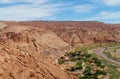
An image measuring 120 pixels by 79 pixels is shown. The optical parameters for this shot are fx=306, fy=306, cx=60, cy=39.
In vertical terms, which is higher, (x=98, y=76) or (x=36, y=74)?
(x=36, y=74)

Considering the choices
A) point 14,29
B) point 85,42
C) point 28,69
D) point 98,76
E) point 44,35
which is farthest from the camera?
point 85,42

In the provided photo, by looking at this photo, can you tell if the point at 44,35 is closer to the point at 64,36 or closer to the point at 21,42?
the point at 21,42

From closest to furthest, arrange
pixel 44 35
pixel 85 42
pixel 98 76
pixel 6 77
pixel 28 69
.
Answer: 1. pixel 6 77
2. pixel 28 69
3. pixel 98 76
4. pixel 44 35
5. pixel 85 42

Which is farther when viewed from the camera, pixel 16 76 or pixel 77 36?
pixel 77 36

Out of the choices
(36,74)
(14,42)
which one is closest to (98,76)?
(36,74)

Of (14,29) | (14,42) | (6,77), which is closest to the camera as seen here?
(6,77)

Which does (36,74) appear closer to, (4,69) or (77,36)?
(4,69)

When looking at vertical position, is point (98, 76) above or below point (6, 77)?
below

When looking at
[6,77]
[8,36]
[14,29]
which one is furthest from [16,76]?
[14,29]

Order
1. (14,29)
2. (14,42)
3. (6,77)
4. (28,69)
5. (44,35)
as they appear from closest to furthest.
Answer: (6,77) < (28,69) < (14,42) < (14,29) < (44,35)
